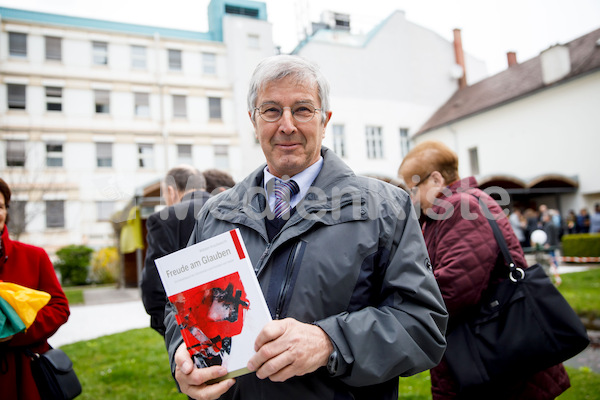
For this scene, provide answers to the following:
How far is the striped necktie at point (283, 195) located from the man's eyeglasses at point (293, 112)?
26cm

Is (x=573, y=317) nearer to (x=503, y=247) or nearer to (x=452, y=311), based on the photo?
(x=503, y=247)

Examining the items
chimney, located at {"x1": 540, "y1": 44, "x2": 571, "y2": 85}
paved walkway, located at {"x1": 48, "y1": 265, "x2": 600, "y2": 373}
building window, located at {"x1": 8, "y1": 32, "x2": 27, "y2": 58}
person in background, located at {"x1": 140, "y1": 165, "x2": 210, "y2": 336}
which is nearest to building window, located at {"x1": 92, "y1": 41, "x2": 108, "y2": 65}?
building window, located at {"x1": 8, "y1": 32, "x2": 27, "y2": 58}

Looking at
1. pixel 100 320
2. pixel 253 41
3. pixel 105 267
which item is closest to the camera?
pixel 100 320

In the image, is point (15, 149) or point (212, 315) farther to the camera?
point (15, 149)

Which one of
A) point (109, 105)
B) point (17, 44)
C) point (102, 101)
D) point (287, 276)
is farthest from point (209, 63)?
point (287, 276)

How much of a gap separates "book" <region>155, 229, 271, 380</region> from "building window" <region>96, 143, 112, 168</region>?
27029 mm

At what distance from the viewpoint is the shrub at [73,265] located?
66.5 feet

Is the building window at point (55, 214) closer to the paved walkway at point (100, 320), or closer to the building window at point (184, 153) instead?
the building window at point (184, 153)

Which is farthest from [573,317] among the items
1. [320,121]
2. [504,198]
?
[504,198]

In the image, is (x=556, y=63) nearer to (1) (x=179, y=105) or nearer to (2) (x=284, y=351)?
(1) (x=179, y=105)

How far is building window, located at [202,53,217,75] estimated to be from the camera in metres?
28.6

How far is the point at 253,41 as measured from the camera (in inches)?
1124

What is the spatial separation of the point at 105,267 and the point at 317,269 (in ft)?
70.2

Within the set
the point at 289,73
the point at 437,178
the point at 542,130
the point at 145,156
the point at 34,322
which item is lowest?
the point at 34,322
